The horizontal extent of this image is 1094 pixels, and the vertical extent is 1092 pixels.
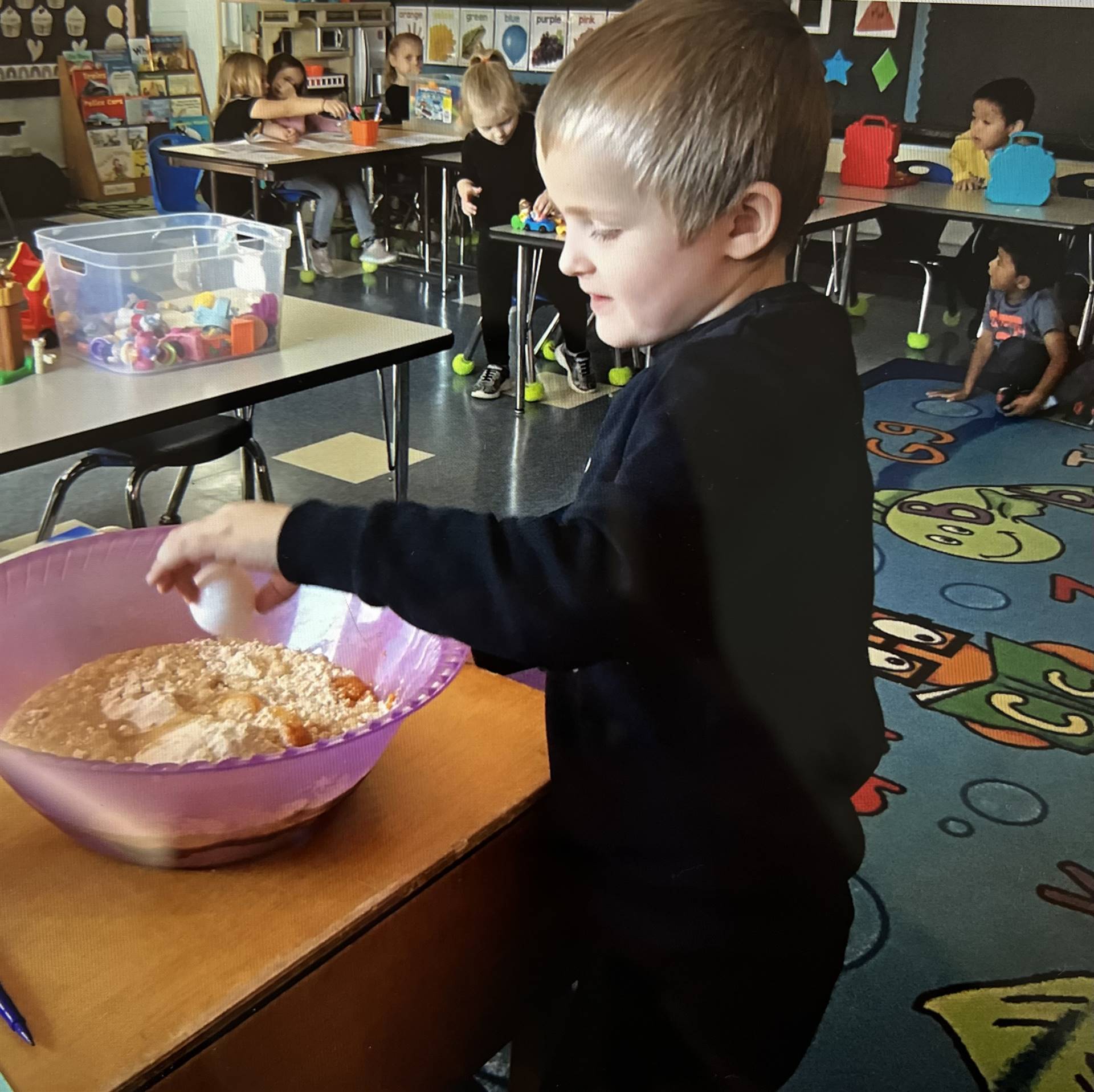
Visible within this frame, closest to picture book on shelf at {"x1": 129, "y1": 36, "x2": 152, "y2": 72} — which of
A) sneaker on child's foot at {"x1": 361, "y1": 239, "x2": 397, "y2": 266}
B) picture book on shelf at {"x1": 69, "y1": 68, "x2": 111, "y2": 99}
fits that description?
picture book on shelf at {"x1": 69, "y1": 68, "x2": 111, "y2": 99}

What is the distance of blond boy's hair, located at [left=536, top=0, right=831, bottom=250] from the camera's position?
653 millimetres

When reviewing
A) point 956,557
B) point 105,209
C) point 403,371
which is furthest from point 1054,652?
point 105,209

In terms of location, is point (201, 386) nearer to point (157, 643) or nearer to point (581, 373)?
point (157, 643)

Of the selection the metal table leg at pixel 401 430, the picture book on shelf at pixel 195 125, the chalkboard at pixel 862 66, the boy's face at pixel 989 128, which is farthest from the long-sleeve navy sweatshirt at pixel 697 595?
the picture book on shelf at pixel 195 125

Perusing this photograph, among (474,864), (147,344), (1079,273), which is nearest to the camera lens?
(474,864)

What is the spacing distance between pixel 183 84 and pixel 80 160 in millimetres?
898

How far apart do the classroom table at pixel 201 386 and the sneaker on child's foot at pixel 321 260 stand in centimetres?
337

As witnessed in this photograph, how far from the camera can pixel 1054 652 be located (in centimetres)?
242

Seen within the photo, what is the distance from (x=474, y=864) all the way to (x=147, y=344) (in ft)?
4.67

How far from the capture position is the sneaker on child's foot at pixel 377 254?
18.7 ft

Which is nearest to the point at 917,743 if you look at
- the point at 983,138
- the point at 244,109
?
the point at 983,138

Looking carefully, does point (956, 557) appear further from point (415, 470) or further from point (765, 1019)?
point (765, 1019)

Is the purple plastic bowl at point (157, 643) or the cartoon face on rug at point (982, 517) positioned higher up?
the purple plastic bowl at point (157, 643)

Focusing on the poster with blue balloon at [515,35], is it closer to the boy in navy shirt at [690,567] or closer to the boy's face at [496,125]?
the boy's face at [496,125]
